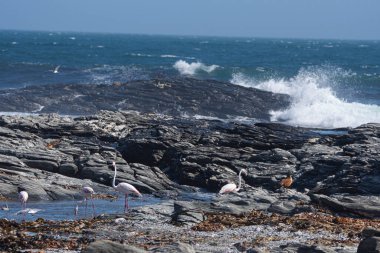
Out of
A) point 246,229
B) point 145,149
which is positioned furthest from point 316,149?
point 246,229

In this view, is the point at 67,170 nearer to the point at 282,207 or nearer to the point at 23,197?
the point at 23,197

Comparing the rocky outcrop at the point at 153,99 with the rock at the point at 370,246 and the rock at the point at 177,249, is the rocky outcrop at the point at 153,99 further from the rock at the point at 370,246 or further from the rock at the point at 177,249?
the rock at the point at 370,246

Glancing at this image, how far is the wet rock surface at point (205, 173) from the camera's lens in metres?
15.1

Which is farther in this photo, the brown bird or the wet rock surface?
the brown bird

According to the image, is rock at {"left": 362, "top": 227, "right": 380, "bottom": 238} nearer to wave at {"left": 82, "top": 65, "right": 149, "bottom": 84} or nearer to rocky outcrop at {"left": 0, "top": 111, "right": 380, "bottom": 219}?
rocky outcrop at {"left": 0, "top": 111, "right": 380, "bottom": 219}

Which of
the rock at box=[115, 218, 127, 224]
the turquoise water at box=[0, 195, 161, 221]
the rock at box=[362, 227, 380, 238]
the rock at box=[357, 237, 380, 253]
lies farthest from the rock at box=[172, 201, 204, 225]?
the rock at box=[357, 237, 380, 253]

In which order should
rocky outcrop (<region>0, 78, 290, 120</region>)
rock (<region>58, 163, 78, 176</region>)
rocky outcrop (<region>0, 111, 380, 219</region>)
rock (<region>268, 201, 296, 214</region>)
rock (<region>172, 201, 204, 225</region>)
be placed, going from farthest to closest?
1. rocky outcrop (<region>0, 78, 290, 120</region>)
2. rock (<region>58, 163, 78, 176</region>)
3. rocky outcrop (<region>0, 111, 380, 219</region>)
4. rock (<region>268, 201, 296, 214</region>)
5. rock (<region>172, 201, 204, 225</region>)

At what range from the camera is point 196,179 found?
75.1ft

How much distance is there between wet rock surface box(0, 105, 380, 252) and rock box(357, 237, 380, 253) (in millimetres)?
604

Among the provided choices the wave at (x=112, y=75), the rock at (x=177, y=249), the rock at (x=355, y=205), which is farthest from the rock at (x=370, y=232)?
the wave at (x=112, y=75)

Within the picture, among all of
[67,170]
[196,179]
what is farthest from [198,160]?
[67,170]

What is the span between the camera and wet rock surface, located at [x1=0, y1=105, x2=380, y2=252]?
594 inches

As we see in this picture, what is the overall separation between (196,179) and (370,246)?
11.6 m

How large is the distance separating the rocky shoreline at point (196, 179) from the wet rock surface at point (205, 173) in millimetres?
32
